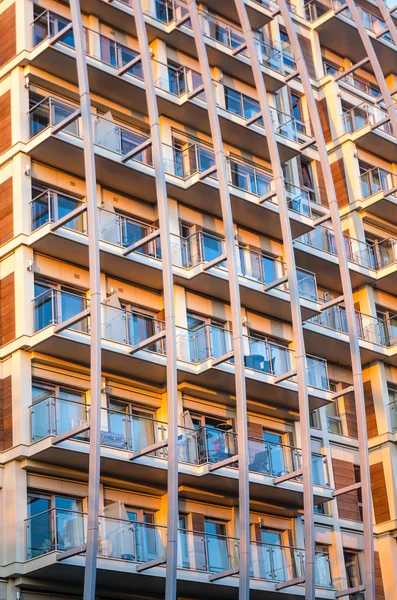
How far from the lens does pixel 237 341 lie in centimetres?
2873

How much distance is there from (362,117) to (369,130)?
101 inches

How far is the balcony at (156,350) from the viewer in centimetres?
2859

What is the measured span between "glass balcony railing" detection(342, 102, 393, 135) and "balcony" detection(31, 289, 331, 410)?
34.0 ft

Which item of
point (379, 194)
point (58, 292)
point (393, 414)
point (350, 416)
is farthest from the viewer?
point (379, 194)

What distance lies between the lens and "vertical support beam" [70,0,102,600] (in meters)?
23.8

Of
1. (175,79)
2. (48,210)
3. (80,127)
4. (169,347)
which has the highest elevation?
(175,79)

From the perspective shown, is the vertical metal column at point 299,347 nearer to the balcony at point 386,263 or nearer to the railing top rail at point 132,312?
the railing top rail at point 132,312

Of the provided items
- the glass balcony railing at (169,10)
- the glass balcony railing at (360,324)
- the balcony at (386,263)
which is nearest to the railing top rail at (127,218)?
the glass balcony railing at (360,324)

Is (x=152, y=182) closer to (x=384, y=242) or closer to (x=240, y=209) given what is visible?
(x=240, y=209)

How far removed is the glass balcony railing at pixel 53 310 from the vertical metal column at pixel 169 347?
2.94 metres

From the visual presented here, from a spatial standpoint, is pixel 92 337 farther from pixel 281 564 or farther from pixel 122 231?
pixel 281 564

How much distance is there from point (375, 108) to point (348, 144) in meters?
2.48

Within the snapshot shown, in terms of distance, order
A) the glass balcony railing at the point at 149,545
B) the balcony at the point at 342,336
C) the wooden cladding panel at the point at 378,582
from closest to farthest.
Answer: the glass balcony railing at the point at 149,545 → the wooden cladding panel at the point at 378,582 → the balcony at the point at 342,336

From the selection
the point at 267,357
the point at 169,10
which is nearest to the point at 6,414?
the point at 267,357
